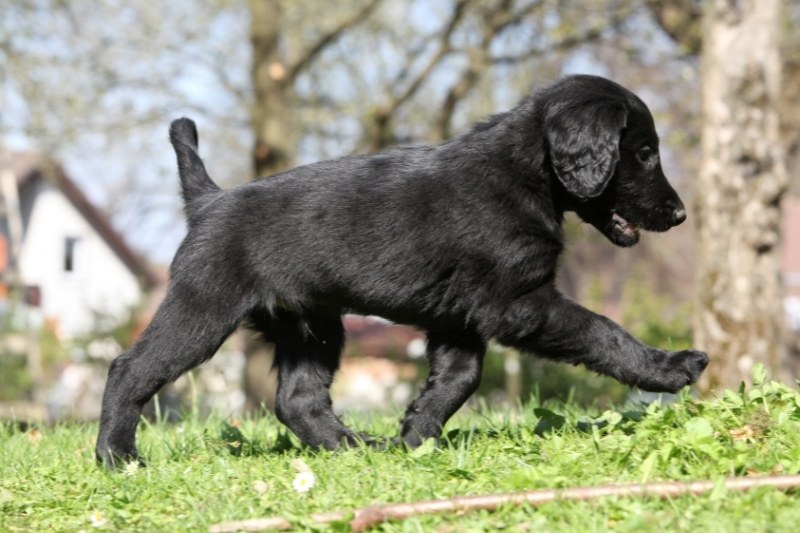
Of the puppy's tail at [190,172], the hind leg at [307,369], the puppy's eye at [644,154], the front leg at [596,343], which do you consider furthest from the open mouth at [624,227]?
the puppy's tail at [190,172]

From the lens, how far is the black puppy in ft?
14.2

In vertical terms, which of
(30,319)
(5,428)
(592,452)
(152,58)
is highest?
(152,58)

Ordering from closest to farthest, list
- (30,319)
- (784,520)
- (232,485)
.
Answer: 1. (784,520)
2. (232,485)
3. (30,319)

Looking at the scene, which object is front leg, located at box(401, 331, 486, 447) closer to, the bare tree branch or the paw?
the paw

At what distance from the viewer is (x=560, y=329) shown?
170 inches

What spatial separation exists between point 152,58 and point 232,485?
13254 mm

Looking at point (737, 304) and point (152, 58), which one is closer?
point (737, 304)

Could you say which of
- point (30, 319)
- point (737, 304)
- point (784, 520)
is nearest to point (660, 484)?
point (784, 520)

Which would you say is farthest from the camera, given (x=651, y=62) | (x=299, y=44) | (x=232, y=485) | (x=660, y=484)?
(x=299, y=44)

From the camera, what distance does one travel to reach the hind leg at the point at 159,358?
4434 mm

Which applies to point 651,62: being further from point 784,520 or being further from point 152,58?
point 784,520

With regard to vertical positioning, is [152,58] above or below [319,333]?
above

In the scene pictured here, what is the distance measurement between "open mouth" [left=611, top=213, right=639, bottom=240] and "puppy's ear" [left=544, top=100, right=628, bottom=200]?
1.13 ft

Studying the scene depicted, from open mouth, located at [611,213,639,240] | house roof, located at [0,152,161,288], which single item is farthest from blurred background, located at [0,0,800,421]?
house roof, located at [0,152,161,288]
